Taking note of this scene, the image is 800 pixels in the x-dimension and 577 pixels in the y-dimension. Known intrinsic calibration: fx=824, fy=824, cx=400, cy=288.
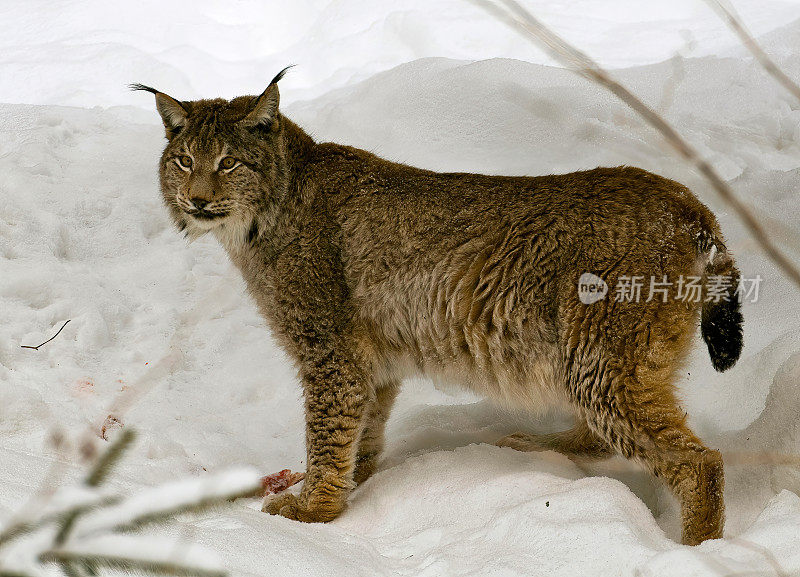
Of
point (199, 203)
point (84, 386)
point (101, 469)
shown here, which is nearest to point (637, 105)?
point (101, 469)

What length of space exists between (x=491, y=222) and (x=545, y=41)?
2926mm

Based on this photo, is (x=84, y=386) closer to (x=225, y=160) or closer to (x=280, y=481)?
(x=280, y=481)

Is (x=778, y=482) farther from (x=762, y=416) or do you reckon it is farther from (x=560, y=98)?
(x=560, y=98)

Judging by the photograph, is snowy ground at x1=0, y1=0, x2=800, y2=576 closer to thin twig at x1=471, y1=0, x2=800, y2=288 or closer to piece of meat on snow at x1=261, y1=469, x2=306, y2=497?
thin twig at x1=471, y1=0, x2=800, y2=288

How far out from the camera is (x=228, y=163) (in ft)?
14.3

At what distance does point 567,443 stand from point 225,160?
2400mm

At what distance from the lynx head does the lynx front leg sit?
0.97 metres

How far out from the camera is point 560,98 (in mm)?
6395

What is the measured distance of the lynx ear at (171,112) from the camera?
4477 millimetres

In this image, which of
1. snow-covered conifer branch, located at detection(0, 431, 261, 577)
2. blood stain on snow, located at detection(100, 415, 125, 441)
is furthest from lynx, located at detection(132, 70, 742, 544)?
snow-covered conifer branch, located at detection(0, 431, 261, 577)

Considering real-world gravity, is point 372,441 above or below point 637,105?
below

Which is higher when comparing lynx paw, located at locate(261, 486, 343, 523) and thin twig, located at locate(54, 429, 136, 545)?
thin twig, located at locate(54, 429, 136, 545)

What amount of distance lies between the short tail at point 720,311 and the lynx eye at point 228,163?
240 cm

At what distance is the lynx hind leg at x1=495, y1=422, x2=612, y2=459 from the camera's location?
14.4 ft
